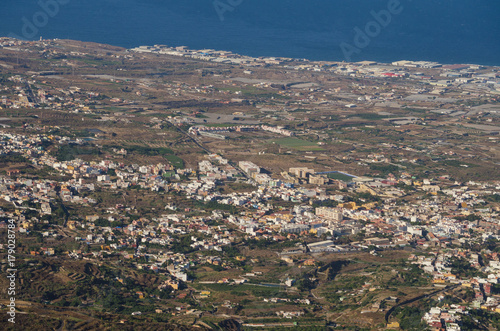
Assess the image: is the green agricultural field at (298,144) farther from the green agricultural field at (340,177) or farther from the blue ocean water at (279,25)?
the blue ocean water at (279,25)

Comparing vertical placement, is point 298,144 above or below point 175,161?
above

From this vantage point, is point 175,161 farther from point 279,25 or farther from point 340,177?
point 279,25

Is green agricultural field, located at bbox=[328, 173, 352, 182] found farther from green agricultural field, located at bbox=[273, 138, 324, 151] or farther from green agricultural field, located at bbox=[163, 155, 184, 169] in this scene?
green agricultural field, located at bbox=[163, 155, 184, 169]

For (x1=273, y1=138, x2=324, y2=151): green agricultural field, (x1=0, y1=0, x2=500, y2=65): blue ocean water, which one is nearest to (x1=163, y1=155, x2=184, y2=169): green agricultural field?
(x1=273, y1=138, x2=324, y2=151): green agricultural field

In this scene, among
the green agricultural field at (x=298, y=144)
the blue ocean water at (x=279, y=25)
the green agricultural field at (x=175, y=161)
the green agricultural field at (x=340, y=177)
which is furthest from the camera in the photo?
the blue ocean water at (x=279, y=25)

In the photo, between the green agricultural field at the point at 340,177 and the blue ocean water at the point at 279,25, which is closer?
the green agricultural field at the point at 340,177

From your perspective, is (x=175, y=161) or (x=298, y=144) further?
(x=298, y=144)

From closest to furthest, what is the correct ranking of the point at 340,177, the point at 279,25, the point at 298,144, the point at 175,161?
1. the point at 340,177
2. the point at 175,161
3. the point at 298,144
4. the point at 279,25

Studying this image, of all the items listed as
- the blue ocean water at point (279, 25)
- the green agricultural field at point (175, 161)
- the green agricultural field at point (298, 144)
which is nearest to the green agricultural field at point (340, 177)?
the green agricultural field at point (298, 144)

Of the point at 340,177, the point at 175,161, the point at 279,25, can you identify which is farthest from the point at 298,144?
the point at 279,25
